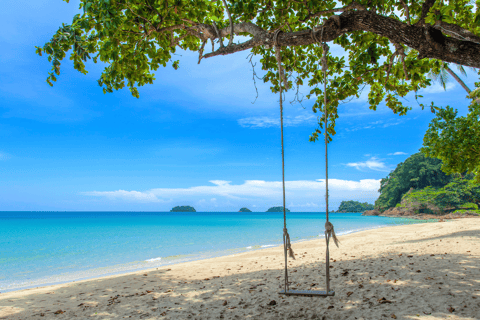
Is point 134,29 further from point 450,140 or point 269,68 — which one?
point 450,140

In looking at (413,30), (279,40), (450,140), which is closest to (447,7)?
(413,30)

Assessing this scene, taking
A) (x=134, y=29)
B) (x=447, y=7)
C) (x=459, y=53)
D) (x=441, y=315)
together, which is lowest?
(x=441, y=315)

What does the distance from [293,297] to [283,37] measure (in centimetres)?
345

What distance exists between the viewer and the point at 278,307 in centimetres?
333

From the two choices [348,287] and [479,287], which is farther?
[348,287]

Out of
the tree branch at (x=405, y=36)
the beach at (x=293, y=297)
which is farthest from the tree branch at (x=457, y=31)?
the beach at (x=293, y=297)

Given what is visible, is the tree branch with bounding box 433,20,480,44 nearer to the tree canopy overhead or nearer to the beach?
the tree canopy overhead

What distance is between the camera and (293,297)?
3.69 m

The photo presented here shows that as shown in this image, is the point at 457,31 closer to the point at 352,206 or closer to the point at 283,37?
the point at 283,37

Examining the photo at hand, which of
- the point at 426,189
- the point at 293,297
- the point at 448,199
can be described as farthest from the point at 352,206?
the point at 293,297

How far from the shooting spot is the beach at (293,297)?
301 centimetres

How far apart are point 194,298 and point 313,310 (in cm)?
177

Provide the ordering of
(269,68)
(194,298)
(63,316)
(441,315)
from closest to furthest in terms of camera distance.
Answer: (441,315) → (63,316) → (194,298) → (269,68)

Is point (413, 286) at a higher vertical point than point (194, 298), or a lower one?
higher
